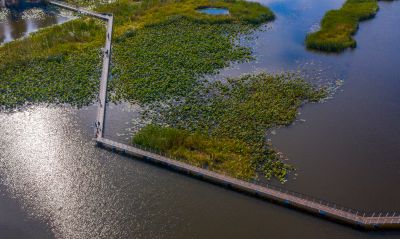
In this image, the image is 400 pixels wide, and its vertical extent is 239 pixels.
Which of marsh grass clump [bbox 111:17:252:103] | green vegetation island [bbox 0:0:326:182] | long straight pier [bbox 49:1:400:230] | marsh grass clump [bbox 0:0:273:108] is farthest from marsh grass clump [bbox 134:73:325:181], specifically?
marsh grass clump [bbox 0:0:273:108]

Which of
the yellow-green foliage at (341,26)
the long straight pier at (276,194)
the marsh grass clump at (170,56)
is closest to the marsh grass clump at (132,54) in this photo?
the marsh grass clump at (170,56)

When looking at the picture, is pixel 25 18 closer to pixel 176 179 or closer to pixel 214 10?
pixel 214 10

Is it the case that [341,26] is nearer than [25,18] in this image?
Yes

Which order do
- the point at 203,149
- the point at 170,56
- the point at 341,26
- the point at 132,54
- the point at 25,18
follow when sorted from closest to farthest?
the point at 203,149
the point at 170,56
the point at 132,54
the point at 341,26
the point at 25,18

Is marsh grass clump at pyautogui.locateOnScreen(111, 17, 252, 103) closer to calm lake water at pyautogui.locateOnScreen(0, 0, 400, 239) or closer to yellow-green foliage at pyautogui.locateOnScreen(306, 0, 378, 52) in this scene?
calm lake water at pyautogui.locateOnScreen(0, 0, 400, 239)

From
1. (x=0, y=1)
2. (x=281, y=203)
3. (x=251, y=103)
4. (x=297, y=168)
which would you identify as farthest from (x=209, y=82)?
(x=0, y=1)

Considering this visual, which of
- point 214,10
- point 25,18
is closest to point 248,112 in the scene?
point 214,10

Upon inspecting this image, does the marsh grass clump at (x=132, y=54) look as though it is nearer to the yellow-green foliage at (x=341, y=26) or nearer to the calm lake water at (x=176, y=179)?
the calm lake water at (x=176, y=179)
